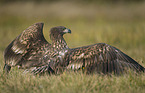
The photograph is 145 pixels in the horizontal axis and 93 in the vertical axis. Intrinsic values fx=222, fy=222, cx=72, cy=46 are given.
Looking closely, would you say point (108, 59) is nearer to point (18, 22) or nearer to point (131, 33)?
point (131, 33)

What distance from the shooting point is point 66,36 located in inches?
448

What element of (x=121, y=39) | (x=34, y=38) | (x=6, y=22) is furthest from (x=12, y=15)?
(x=34, y=38)

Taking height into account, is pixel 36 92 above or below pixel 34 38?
below

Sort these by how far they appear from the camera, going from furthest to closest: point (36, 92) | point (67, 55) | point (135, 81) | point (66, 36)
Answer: point (66, 36), point (67, 55), point (135, 81), point (36, 92)

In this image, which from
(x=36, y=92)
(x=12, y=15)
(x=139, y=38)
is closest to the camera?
(x=36, y=92)

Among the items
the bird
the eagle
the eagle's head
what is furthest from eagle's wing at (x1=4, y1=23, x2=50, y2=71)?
the bird

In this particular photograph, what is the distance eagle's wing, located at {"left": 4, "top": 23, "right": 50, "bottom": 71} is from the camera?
457cm

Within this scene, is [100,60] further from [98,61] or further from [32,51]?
[32,51]

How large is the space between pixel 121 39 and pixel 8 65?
6.76 meters

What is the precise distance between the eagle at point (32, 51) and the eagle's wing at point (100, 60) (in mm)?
455

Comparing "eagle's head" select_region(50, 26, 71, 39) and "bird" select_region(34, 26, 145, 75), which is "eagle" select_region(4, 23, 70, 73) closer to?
"eagle's head" select_region(50, 26, 71, 39)

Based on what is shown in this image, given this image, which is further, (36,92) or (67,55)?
(67,55)

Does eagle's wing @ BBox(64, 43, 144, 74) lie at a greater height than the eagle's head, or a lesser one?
lesser

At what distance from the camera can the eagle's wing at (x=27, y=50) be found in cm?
457
